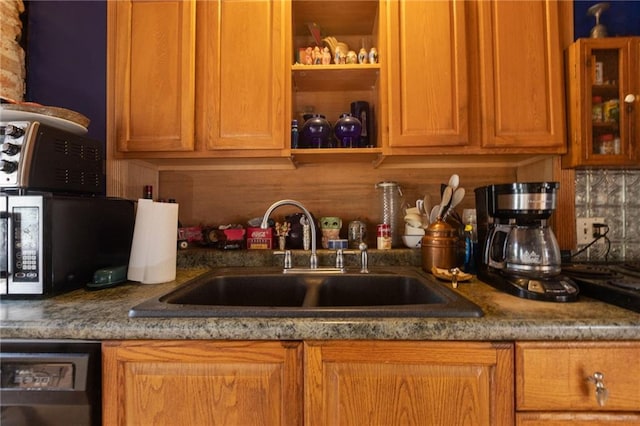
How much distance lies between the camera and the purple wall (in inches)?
53.2

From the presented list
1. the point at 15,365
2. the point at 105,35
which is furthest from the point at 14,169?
the point at 105,35

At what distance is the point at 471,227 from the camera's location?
1.29 metres

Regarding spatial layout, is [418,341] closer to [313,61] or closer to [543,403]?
[543,403]

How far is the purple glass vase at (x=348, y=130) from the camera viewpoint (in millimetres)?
1377

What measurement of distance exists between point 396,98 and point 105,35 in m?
1.31

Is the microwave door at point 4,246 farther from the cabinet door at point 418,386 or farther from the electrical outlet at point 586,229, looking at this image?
the electrical outlet at point 586,229

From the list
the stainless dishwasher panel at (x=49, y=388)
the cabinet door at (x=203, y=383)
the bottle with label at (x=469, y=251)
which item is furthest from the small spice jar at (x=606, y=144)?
the stainless dishwasher panel at (x=49, y=388)

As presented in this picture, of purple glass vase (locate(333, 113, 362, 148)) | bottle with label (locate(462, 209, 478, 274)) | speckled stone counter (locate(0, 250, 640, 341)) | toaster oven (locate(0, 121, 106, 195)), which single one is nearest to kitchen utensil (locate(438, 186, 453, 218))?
bottle with label (locate(462, 209, 478, 274))

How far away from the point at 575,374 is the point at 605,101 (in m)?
1.13

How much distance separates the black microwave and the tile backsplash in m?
1.98

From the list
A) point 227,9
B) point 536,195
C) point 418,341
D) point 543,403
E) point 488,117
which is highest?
point 227,9

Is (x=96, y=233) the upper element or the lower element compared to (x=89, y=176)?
lower

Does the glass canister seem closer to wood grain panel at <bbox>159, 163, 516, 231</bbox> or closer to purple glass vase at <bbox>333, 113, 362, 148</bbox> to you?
wood grain panel at <bbox>159, 163, 516, 231</bbox>

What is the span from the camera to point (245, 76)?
1294 mm
